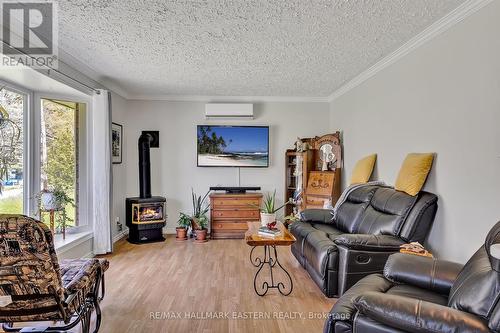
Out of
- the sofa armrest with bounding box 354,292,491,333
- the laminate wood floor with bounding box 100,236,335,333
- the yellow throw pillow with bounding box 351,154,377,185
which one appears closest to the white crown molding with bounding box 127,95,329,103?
the yellow throw pillow with bounding box 351,154,377,185

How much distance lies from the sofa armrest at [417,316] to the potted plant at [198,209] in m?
3.89

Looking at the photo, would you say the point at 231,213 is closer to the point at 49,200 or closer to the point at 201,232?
the point at 201,232

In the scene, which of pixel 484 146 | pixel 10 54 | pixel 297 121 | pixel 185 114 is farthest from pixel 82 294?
pixel 297 121

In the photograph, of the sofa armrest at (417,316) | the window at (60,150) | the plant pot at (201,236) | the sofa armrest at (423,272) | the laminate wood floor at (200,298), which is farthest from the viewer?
the plant pot at (201,236)

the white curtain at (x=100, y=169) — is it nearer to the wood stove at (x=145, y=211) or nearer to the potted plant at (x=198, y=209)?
the wood stove at (x=145, y=211)

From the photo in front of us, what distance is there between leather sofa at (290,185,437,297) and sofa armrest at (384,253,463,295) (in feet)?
1.72

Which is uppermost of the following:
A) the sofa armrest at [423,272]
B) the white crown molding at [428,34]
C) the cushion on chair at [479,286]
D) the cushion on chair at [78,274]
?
the white crown molding at [428,34]

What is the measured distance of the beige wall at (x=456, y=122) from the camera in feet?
6.93

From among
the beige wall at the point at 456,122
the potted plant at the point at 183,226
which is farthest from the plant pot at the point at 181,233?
the beige wall at the point at 456,122

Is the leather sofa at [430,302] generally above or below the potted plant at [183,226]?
above

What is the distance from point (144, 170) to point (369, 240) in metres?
3.71

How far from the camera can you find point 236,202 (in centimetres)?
506

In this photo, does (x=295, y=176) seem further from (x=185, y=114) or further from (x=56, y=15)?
(x=56, y=15)

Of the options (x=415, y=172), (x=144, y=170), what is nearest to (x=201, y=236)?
(x=144, y=170)
